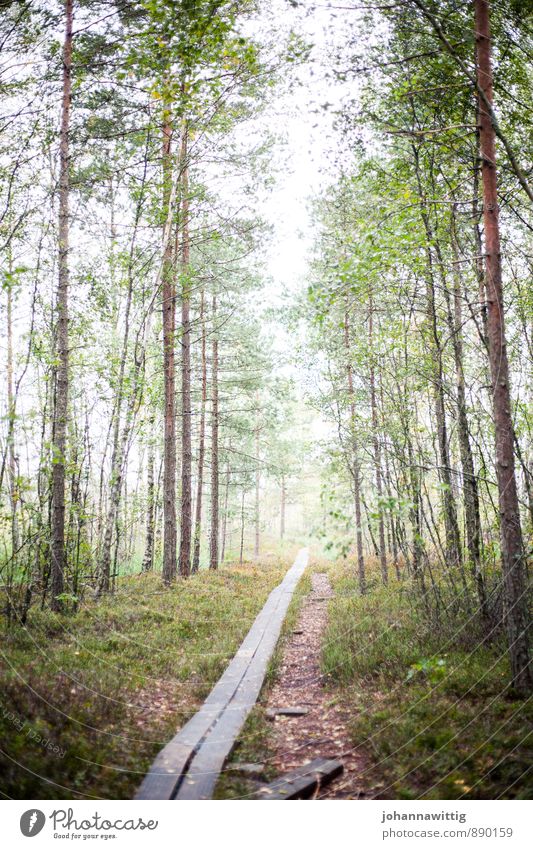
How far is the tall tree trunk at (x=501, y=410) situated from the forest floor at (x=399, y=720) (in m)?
0.48

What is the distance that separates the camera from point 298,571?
19891 millimetres

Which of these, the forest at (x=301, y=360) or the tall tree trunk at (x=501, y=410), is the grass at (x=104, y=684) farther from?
the tall tree trunk at (x=501, y=410)

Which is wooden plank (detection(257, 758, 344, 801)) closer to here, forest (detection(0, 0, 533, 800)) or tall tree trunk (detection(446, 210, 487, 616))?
forest (detection(0, 0, 533, 800))

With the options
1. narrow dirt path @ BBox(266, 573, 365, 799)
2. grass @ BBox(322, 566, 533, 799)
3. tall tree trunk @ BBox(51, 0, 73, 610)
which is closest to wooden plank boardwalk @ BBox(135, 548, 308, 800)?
narrow dirt path @ BBox(266, 573, 365, 799)

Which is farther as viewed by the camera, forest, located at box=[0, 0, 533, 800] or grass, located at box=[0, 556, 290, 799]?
forest, located at box=[0, 0, 533, 800]

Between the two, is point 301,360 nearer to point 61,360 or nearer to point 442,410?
point 442,410

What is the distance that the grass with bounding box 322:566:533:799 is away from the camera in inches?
131

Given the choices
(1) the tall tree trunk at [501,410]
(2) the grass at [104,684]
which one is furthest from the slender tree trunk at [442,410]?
(2) the grass at [104,684]

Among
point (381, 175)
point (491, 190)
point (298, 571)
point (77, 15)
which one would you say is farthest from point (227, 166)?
point (298, 571)

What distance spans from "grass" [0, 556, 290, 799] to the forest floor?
2.89ft

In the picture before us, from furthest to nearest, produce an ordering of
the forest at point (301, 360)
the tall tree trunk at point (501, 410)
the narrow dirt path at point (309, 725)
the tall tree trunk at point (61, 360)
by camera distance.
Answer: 1. the tall tree trunk at point (61, 360)
2. the tall tree trunk at point (501, 410)
3. the forest at point (301, 360)
4. the narrow dirt path at point (309, 725)
